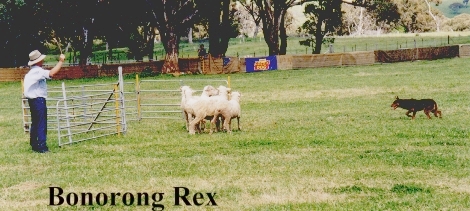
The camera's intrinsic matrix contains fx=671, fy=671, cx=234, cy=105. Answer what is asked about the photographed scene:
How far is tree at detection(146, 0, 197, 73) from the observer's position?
4941 centimetres

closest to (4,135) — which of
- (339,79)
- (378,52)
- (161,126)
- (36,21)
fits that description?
(161,126)

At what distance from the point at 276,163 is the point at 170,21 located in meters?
38.9

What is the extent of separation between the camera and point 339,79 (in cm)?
3631

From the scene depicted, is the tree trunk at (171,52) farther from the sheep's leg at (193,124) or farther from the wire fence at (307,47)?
the sheep's leg at (193,124)

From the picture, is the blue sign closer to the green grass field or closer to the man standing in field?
the green grass field

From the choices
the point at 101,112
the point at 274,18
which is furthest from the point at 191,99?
the point at 274,18

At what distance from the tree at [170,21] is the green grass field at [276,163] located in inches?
1165

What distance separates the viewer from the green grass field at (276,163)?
9312 mm

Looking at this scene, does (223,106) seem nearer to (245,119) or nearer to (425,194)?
(245,119)

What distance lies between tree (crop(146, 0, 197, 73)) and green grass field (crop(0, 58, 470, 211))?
2960 cm

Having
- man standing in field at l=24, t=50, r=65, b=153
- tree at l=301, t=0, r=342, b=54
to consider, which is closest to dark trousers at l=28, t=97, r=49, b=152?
man standing in field at l=24, t=50, r=65, b=153

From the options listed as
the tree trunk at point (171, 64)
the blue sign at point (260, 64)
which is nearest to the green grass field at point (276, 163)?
the blue sign at point (260, 64)

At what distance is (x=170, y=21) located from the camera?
163 ft

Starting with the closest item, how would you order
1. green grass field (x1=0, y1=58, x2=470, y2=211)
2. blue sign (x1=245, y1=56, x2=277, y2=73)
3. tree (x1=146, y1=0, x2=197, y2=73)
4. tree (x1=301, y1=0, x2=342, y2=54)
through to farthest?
green grass field (x1=0, y1=58, x2=470, y2=211) → tree (x1=146, y1=0, x2=197, y2=73) → blue sign (x1=245, y1=56, x2=277, y2=73) → tree (x1=301, y1=0, x2=342, y2=54)
